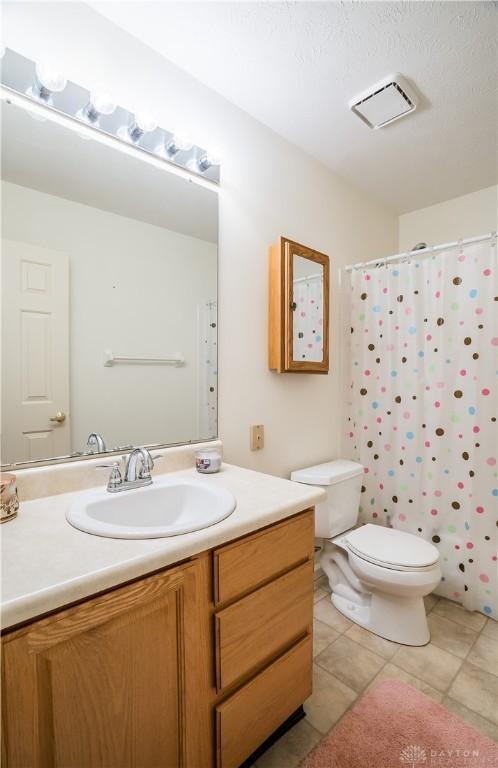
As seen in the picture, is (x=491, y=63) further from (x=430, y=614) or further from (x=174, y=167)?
(x=430, y=614)

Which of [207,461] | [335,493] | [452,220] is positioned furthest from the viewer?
[452,220]

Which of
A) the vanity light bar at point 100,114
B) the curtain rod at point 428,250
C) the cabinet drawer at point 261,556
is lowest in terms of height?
the cabinet drawer at point 261,556

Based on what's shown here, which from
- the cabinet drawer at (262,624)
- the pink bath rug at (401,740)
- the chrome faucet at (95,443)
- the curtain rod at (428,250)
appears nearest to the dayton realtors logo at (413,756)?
the pink bath rug at (401,740)

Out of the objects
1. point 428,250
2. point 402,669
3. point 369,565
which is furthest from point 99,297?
point 402,669

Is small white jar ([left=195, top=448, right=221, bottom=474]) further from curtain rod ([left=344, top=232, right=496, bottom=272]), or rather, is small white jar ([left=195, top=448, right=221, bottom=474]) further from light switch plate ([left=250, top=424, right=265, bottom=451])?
curtain rod ([left=344, top=232, right=496, bottom=272])

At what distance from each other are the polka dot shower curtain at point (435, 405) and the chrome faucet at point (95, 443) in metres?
1.54

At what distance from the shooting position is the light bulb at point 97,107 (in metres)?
1.18

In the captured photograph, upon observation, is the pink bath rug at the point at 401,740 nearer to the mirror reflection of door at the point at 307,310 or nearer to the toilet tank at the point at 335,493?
the toilet tank at the point at 335,493

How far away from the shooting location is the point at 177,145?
55.2 inches

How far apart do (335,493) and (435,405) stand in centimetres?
71

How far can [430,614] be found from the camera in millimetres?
1769

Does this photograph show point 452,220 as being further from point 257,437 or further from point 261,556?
point 261,556

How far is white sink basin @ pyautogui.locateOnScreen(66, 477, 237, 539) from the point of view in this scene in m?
0.93

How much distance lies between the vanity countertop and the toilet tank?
28.6 inches
